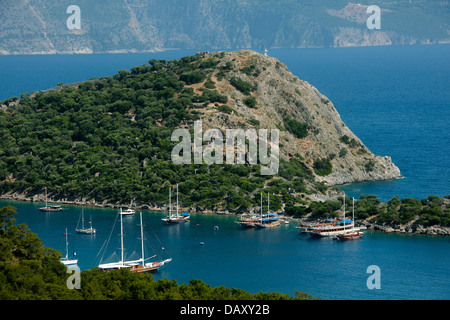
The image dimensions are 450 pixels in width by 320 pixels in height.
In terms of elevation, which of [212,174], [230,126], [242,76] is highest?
[242,76]

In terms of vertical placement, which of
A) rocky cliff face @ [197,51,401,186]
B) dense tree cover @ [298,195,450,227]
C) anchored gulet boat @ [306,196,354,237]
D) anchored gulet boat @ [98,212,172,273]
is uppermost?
rocky cliff face @ [197,51,401,186]

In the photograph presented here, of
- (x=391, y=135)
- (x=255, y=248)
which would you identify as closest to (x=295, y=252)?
(x=255, y=248)

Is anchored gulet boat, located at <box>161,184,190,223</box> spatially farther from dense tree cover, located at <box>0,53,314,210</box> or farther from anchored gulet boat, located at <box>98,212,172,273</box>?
anchored gulet boat, located at <box>98,212,172,273</box>

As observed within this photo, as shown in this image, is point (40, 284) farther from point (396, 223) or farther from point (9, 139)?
point (9, 139)

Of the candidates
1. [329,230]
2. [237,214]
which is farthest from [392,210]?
[237,214]

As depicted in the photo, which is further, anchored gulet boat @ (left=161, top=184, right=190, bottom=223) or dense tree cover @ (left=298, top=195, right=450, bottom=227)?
anchored gulet boat @ (left=161, top=184, right=190, bottom=223)

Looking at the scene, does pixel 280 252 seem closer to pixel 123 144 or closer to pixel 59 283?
pixel 59 283

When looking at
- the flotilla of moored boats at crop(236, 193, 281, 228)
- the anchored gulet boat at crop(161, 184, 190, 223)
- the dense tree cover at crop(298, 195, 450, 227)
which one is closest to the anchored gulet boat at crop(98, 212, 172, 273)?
the anchored gulet boat at crop(161, 184, 190, 223)
